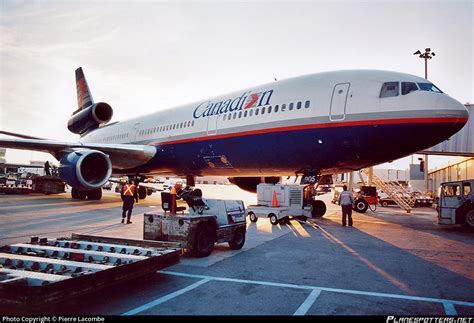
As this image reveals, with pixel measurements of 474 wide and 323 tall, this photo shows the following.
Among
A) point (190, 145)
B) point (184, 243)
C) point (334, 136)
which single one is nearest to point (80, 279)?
point (184, 243)

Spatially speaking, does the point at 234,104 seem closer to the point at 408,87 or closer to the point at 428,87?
the point at 408,87

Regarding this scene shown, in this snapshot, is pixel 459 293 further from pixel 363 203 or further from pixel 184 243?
pixel 363 203

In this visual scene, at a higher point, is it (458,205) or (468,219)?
(458,205)

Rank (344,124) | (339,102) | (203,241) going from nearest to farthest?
(203,241)
(344,124)
(339,102)

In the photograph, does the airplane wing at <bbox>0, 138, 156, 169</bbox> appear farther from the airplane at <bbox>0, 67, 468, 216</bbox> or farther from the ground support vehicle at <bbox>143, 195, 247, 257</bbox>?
the ground support vehicle at <bbox>143, 195, 247, 257</bbox>

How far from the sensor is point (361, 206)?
66.2ft

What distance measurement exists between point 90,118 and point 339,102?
63.1 ft

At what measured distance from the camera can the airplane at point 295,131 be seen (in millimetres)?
9805

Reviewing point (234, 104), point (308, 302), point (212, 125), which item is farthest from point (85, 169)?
point (308, 302)

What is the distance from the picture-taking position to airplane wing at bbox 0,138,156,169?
48.3 ft

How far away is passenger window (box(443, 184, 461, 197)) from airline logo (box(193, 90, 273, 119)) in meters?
7.62

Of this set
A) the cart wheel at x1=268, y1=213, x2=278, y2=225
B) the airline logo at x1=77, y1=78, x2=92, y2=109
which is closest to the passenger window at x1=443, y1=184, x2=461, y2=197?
the cart wheel at x1=268, y1=213, x2=278, y2=225

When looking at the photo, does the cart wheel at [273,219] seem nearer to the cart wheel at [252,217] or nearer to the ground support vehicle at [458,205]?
the cart wheel at [252,217]

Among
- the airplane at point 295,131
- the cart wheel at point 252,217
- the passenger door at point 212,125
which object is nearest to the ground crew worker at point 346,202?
the airplane at point 295,131
